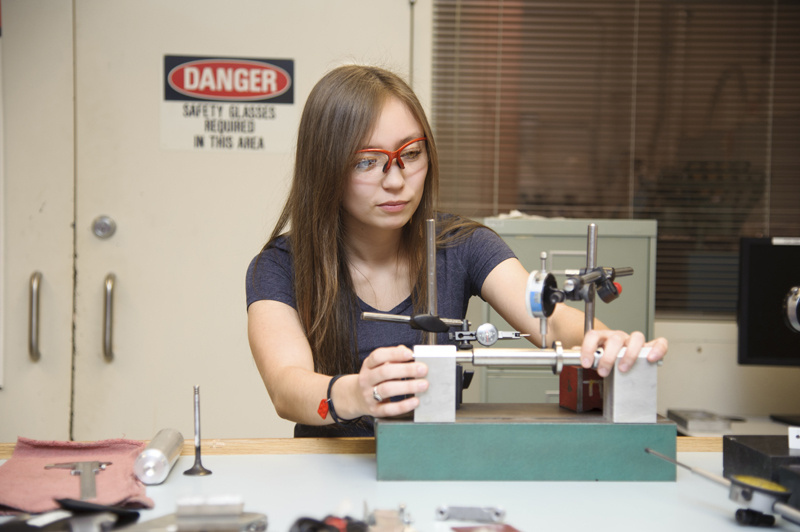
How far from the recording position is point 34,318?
2.33 metres

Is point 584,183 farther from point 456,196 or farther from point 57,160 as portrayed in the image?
point 57,160

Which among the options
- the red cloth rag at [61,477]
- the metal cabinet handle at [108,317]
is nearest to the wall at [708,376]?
the metal cabinet handle at [108,317]

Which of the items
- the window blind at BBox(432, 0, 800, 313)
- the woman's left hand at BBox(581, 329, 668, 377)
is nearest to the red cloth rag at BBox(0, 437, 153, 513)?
the woman's left hand at BBox(581, 329, 668, 377)

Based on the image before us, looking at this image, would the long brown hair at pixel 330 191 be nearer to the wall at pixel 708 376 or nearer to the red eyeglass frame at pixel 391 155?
the red eyeglass frame at pixel 391 155

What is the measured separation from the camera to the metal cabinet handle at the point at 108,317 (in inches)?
92.4

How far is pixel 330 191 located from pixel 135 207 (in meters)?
1.27

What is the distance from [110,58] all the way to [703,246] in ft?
7.25

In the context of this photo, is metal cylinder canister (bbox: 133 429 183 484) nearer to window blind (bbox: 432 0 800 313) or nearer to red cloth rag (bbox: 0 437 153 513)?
red cloth rag (bbox: 0 437 153 513)

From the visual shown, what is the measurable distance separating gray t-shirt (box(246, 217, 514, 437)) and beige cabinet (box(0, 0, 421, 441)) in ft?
3.37

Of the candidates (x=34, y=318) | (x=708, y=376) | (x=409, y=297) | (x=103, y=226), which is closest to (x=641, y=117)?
(x=708, y=376)

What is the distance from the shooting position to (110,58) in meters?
2.34

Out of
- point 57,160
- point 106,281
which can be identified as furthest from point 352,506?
point 57,160

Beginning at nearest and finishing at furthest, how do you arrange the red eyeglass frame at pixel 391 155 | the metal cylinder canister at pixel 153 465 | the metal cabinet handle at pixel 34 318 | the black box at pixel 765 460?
the black box at pixel 765 460 < the metal cylinder canister at pixel 153 465 < the red eyeglass frame at pixel 391 155 < the metal cabinet handle at pixel 34 318

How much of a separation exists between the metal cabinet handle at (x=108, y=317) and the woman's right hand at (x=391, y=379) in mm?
1629
